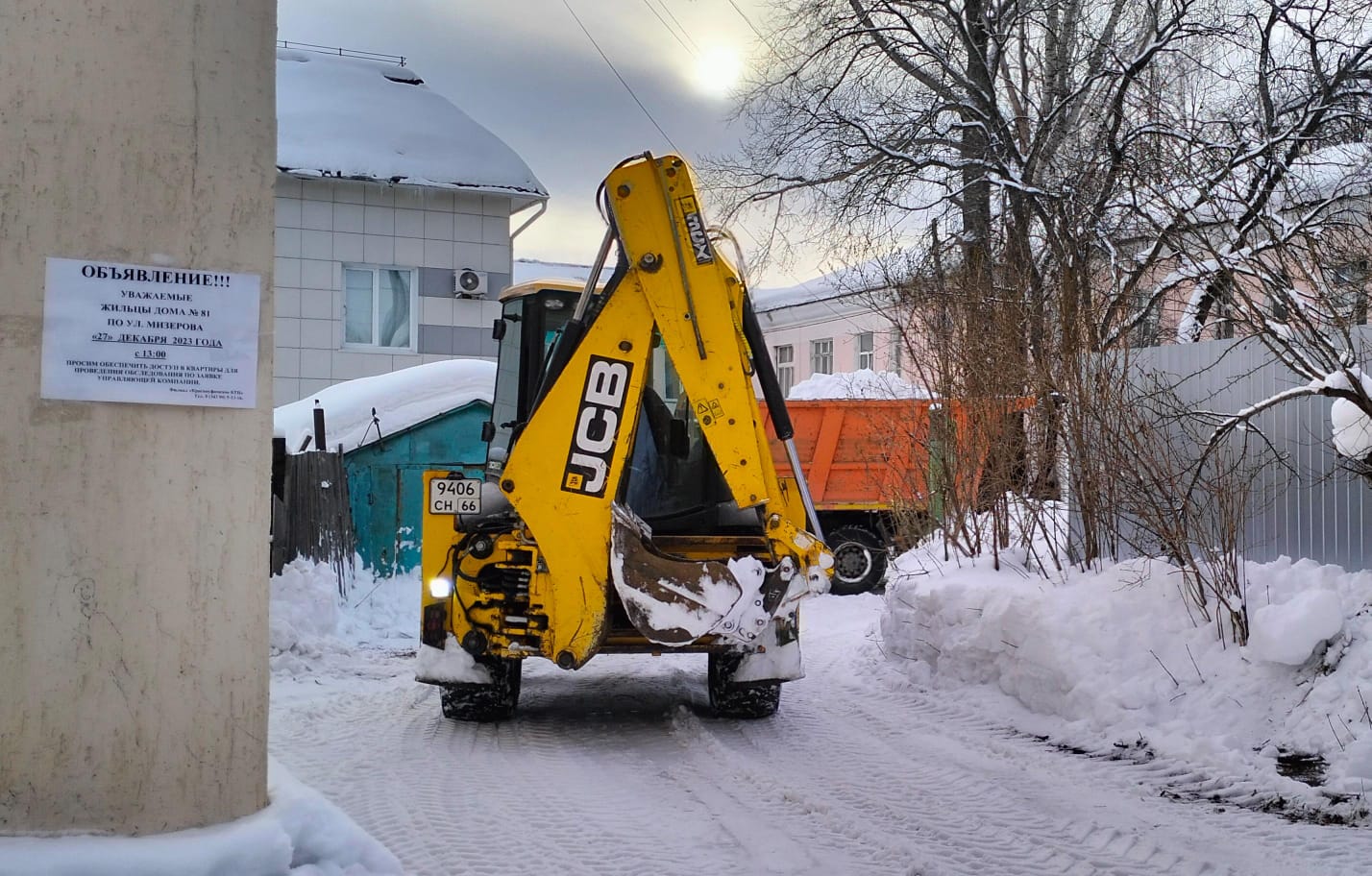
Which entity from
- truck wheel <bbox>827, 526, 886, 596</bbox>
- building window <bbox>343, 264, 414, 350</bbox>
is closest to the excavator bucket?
truck wheel <bbox>827, 526, 886, 596</bbox>

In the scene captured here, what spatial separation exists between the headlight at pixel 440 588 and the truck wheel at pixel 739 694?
185 cm

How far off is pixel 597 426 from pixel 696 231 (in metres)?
1.35

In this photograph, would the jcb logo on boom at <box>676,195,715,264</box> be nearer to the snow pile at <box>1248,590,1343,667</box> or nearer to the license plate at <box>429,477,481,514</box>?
the license plate at <box>429,477,481,514</box>

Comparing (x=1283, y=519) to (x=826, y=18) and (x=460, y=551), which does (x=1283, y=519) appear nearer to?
(x=460, y=551)

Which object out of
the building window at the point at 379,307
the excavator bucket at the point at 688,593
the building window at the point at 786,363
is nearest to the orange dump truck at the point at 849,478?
the building window at the point at 379,307

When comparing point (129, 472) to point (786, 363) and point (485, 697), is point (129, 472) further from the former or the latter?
point (786, 363)

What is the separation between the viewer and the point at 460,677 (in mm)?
8039

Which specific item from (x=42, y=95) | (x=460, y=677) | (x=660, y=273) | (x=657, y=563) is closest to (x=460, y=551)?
(x=460, y=677)

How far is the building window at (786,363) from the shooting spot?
1503 inches

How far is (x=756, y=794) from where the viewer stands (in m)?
6.27

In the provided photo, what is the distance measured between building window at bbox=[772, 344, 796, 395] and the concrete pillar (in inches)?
1351

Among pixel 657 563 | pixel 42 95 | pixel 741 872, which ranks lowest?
pixel 741 872

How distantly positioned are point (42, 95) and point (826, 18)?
18499mm

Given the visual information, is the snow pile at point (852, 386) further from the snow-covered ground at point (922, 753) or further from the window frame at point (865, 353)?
the window frame at point (865, 353)
